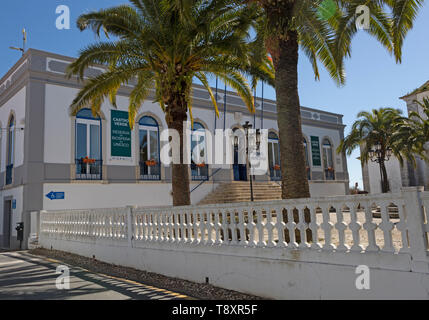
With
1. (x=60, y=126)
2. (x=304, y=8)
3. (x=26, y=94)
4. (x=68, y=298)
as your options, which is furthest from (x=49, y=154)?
(x=304, y=8)

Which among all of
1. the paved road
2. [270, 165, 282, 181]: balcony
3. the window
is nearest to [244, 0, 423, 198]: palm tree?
the paved road

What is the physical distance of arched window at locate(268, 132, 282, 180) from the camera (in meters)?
25.6

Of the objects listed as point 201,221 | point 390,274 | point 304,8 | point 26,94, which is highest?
point 26,94

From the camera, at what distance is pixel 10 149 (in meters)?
18.1

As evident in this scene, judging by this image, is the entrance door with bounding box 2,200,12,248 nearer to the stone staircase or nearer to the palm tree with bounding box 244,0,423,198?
the stone staircase

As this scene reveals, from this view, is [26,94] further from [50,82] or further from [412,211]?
[412,211]

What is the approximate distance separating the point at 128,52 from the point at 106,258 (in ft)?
19.0

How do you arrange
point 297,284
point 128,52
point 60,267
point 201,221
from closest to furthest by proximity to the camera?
point 297,284 → point 201,221 → point 60,267 → point 128,52

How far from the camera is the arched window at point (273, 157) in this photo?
25.6 m

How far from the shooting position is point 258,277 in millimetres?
5797

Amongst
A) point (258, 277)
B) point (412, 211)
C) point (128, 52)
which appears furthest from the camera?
point (128, 52)

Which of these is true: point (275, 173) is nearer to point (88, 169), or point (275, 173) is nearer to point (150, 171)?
point (150, 171)

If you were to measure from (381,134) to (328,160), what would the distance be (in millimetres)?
7728

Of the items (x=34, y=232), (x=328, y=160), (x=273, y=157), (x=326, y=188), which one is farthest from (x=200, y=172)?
(x=328, y=160)
